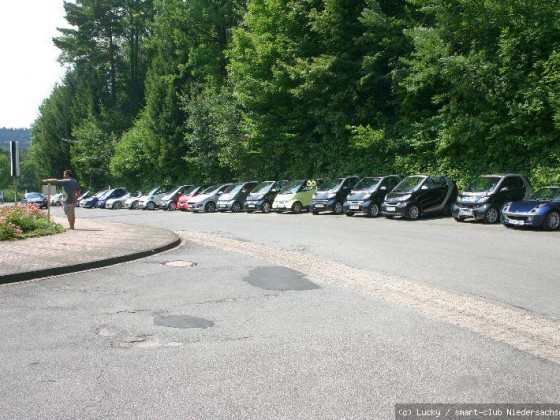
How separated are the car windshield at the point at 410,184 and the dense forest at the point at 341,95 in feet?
8.04

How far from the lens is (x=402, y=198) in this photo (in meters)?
20.2

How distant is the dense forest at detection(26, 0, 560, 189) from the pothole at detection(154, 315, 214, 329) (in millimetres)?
16837

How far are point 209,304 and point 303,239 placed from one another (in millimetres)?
7487

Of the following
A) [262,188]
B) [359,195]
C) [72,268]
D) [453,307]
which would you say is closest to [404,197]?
[359,195]

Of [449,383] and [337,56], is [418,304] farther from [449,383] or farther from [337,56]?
[337,56]

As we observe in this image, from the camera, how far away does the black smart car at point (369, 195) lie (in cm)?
2200

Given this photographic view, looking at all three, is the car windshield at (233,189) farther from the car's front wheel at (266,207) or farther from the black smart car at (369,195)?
the black smart car at (369,195)

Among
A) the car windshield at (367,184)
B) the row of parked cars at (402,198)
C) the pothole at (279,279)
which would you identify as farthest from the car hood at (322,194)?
the pothole at (279,279)

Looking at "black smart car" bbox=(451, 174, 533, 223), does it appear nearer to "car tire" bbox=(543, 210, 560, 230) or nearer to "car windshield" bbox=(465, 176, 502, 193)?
"car windshield" bbox=(465, 176, 502, 193)

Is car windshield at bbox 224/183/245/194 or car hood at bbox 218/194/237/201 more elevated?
car windshield at bbox 224/183/245/194

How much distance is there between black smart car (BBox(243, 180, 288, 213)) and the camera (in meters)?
28.4

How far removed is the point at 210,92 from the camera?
42.9 meters

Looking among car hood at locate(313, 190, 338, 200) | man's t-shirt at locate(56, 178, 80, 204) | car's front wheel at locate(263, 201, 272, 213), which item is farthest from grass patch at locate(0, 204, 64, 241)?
car's front wheel at locate(263, 201, 272, 213)

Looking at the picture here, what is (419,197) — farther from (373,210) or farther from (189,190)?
(189,190)
